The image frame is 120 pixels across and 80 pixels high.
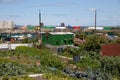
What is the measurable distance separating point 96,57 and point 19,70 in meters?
11.9

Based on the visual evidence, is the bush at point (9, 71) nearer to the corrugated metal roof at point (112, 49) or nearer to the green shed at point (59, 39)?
the corrugated metal roof at point (112, 49)

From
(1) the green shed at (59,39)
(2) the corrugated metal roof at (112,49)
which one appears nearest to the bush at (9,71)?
(2) the corrugated metal roof at (112,49)

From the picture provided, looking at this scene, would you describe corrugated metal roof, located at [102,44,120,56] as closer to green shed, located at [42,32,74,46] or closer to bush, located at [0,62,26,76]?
bush, located at [0,62,26,76]

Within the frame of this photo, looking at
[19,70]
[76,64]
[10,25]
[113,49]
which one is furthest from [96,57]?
[10,25]

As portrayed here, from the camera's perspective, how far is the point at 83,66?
72.8 ft

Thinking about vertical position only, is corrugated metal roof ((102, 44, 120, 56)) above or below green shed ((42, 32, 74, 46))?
above

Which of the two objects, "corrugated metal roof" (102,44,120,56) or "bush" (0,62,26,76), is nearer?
"bush" (0,62,26,76)

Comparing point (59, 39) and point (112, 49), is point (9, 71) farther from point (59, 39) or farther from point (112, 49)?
point (59, 39)

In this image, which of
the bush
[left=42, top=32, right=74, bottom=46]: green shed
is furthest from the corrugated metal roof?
[left=42, top=32, right=74, bottom=46]: green shed

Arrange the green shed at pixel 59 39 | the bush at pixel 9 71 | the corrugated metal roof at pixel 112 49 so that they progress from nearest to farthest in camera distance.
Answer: the bush at pixel 9 71 → the corrugated metal roof at pixel 112 49 → the green shed at pixel 59 39

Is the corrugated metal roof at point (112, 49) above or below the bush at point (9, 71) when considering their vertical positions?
above

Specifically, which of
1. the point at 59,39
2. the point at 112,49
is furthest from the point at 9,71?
the point at 59,39

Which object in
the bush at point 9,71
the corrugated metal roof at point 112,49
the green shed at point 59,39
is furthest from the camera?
the green shed at point 59,39

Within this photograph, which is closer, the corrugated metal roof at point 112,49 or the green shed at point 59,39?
the corrugated metal roof at point 112,49
